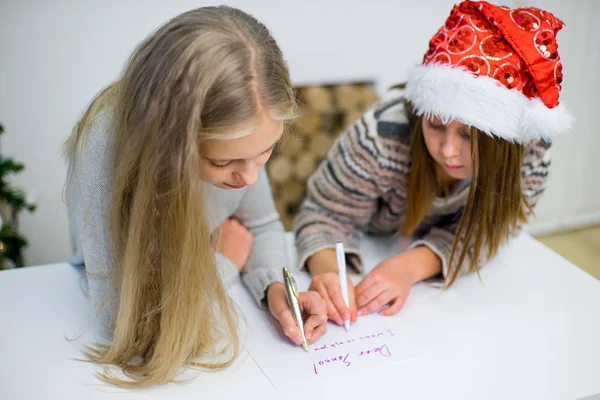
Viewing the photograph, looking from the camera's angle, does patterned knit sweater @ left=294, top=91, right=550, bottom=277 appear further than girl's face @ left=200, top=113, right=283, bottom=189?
Yes

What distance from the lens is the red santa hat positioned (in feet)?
2.56

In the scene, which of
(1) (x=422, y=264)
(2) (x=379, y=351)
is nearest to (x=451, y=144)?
(1) (x=422, y=264)

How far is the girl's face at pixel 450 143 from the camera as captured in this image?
0.86 meters

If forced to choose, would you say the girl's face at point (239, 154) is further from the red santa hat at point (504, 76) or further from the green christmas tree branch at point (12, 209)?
the green christmas tree branch at point (12, 209)

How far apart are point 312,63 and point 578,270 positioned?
875 mm

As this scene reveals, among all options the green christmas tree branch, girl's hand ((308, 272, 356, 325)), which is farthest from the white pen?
the green christmas tree branch

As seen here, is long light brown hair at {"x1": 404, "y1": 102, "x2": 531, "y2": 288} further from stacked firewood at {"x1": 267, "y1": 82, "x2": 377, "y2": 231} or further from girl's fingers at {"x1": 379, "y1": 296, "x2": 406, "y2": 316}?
stacked firewood at {"x1": 267, "y1": 82, "x2": 377, "y2": 231}

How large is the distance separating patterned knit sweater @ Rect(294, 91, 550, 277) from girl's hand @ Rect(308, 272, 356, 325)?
0.29ft

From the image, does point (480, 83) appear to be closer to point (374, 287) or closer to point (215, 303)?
point (374, 287)

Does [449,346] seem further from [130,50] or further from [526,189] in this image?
[130,50]

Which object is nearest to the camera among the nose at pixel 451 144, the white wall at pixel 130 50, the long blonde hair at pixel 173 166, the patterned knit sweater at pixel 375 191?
the long blonde hair at pixel 173 166

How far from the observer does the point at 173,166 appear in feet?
2.10

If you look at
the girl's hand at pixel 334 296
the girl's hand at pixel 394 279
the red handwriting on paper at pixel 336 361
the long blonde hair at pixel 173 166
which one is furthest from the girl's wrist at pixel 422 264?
the long blonde hair at pixel 173 166

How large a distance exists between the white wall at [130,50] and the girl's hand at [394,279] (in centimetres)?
39
